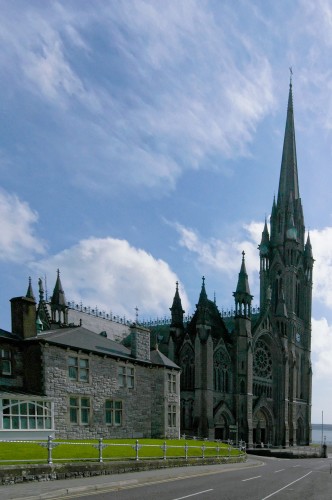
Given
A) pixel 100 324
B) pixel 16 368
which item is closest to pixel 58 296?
pixel 100 324

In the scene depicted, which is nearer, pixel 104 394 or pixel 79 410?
pixel 79 410

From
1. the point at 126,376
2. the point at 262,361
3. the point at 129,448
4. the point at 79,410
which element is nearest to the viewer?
the point at 129,448

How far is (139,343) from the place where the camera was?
145 feet

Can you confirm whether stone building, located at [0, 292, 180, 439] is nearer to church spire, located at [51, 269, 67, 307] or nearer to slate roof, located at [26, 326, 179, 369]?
slate roof, located at [26, 326, 179, 369]

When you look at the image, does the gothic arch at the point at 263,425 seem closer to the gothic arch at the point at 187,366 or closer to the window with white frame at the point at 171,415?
the gothic arch at the point at 187,366

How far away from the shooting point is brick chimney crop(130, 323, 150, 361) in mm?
43784

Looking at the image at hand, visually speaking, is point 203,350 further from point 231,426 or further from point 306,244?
point 306,244

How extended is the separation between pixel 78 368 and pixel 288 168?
249ft

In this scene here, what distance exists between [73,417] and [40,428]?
3.88m

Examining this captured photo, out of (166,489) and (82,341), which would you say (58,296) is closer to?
(82,341)

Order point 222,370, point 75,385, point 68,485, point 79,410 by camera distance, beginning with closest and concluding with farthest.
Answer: point 68,485 → point 75,385 → point 79,410 → point 222,370

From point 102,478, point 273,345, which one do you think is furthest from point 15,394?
point 273,345

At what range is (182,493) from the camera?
17.6m

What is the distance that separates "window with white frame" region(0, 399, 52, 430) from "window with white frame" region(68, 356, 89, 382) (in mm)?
2978
